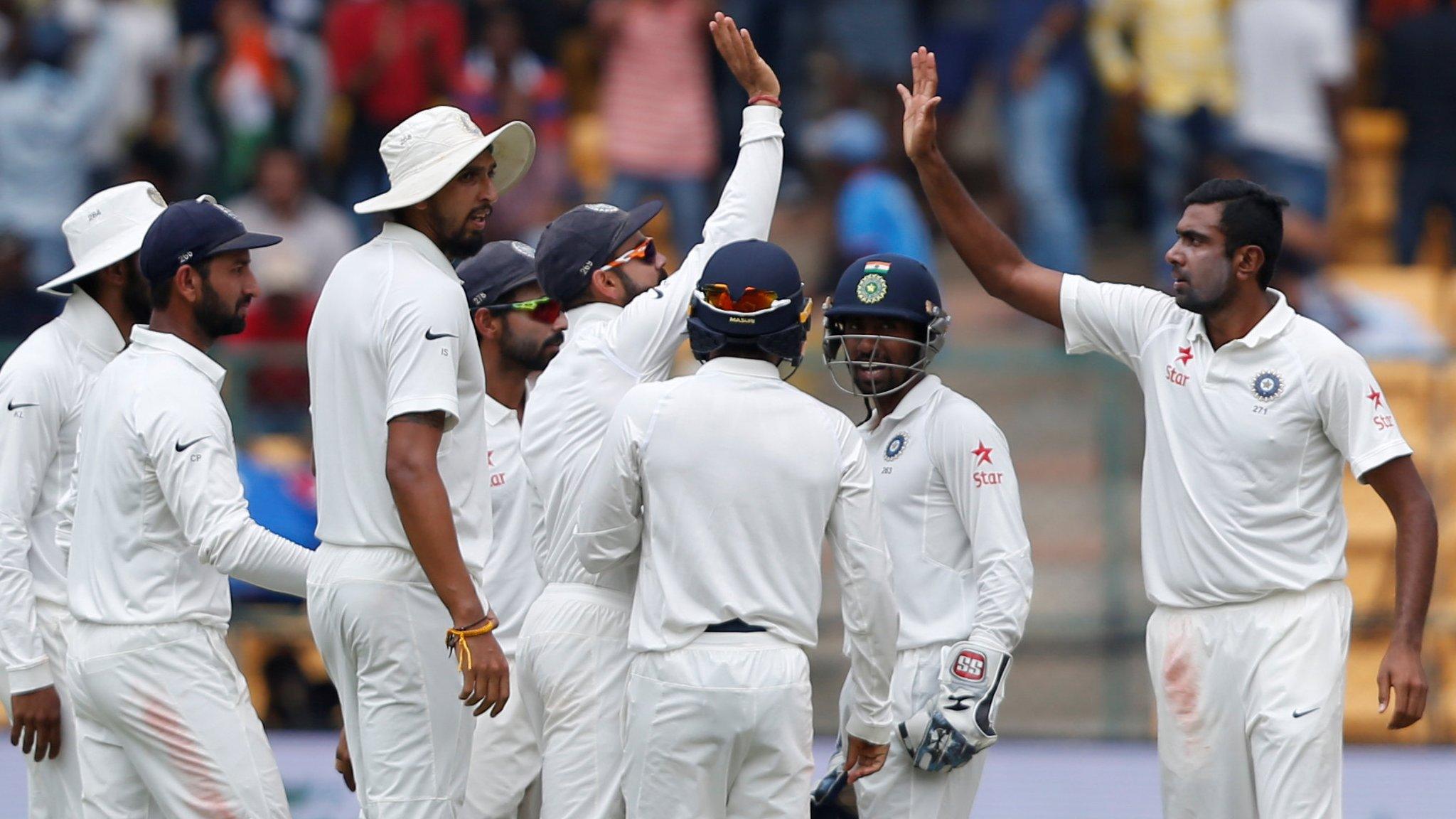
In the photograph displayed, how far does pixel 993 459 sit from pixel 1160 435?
55 centimetres

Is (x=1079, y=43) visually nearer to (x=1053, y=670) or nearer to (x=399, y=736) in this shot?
(x=1053, y=670)

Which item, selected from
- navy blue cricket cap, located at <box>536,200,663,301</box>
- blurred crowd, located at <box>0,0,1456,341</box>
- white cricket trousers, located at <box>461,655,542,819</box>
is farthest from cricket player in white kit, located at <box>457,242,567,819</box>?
blurred crowd, located at <box>0,0,1456,341</box>

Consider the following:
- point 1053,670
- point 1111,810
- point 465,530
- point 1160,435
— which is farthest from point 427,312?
point 1053,670

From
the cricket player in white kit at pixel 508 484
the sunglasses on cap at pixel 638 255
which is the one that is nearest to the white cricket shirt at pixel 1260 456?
the sunglasses on cap at pixel 638 255

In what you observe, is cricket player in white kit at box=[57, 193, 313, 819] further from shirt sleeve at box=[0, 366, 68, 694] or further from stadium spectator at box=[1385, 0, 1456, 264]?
stadium spectator at box=[1385, 0, 1456, 264]

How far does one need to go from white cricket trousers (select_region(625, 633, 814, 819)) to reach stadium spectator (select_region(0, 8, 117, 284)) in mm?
8506

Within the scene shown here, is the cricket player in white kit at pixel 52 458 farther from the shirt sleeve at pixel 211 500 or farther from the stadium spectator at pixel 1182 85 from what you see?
the stadium spectator at pixel 1182 85

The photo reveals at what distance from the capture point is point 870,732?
205 inches

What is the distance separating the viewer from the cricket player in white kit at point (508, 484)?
240 inches

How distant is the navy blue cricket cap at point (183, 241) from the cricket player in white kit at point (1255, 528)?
199 centimetres

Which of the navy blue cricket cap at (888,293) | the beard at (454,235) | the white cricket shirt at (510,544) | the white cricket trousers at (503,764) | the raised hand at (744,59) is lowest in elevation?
the white cricket trousers at (503,764)

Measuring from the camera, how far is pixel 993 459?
559cm

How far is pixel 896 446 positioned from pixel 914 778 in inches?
36.8

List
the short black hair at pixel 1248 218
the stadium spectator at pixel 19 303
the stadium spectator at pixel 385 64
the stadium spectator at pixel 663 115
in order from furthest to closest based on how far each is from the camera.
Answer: the stadium spectator at pixel 385 64
the stadium spectator at pixel 663 115
the stadium spectator at pixel 19 303
the short black hair at pixel 1248 218
